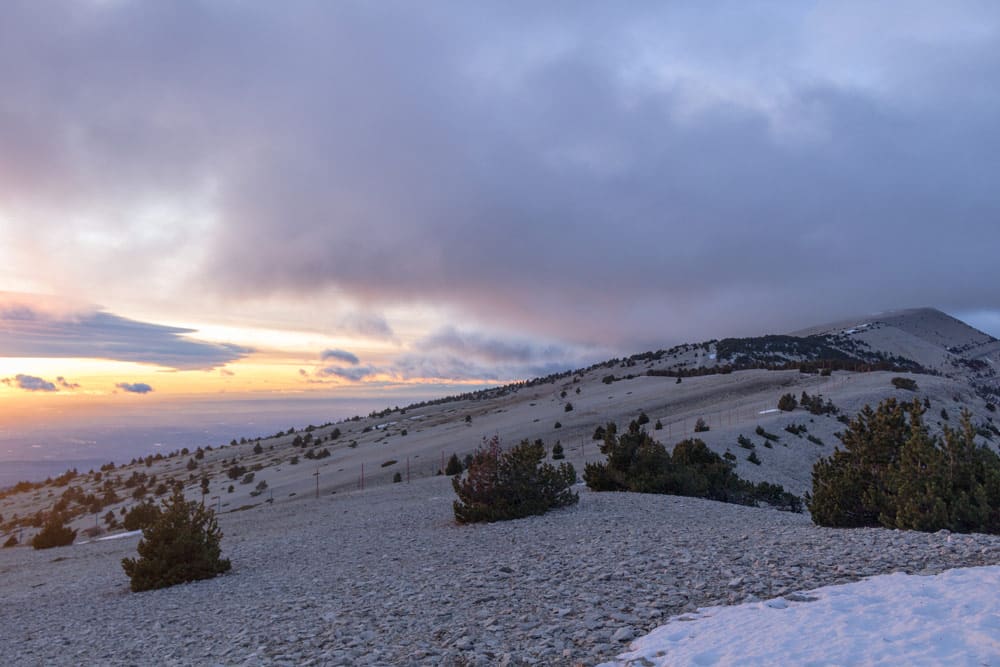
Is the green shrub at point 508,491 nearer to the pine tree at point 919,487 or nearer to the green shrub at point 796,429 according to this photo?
Answer: the pine tree at point 919,487

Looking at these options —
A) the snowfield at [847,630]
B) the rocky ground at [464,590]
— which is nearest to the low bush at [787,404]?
the rocky ground at [464,590]

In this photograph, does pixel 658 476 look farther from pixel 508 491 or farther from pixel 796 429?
pixel 796 429

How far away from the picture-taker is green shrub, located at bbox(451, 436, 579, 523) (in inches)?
645

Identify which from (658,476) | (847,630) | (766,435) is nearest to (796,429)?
(766,435)

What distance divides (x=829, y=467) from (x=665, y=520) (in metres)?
4.55

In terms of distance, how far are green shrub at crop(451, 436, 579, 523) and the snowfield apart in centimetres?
975

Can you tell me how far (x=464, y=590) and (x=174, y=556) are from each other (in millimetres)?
8156

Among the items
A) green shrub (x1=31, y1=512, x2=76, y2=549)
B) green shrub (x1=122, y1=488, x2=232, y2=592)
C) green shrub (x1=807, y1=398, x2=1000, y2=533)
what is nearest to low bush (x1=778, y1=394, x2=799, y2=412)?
green shrub (x1=807, y1=398, x2=1000, y2=533)

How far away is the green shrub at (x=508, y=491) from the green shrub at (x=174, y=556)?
18.6 feet

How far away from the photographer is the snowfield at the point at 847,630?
5457 millimetres

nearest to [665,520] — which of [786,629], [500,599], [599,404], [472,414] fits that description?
[500,599]

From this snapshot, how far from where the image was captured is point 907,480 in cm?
1302

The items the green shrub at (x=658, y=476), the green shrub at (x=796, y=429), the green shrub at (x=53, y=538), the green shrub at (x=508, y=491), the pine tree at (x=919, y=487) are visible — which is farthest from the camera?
the green shrub at (x=796, y=429)

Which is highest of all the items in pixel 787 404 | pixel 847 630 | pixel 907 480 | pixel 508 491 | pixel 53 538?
pixel 787 404
